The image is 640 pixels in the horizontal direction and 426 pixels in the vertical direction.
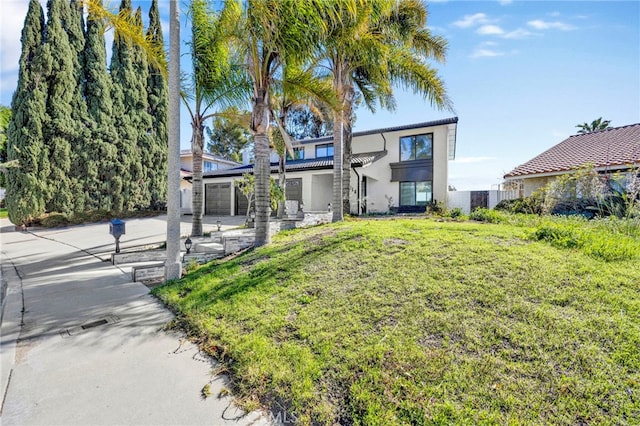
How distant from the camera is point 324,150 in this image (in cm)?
2266

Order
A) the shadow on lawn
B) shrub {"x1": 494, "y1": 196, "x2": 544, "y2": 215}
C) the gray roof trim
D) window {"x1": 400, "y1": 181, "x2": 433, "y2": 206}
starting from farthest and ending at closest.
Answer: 1. window {"x1": 400, "y1": 181, "x2": 433, "y2": 206}
2. the gray roof trim
3. shrub {"x1": 494, "y1": 196, "x2": 544, "y2": 215}
4. the shadow on lawn

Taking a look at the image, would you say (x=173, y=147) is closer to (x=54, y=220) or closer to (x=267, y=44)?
(x=267, y=44)

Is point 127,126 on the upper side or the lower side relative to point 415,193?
upper

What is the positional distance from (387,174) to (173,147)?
1567 centimetres

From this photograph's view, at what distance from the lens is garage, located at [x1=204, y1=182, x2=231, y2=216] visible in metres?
21.6

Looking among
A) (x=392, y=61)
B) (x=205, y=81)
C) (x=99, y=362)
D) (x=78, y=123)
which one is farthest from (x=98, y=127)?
(x=99, y=362)

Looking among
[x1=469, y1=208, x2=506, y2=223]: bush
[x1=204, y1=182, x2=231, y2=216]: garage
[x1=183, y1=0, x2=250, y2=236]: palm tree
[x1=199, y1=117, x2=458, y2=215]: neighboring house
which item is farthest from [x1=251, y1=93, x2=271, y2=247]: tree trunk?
[x1=204, y1=182, x2=231, y2=216]: garage

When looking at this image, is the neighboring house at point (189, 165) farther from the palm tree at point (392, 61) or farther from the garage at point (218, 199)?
the palm tree at point (392, 61)

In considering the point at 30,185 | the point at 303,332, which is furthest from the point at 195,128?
the point at 30,185

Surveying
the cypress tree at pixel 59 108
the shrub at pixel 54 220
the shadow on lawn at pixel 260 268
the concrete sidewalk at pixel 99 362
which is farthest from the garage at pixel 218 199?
the shadow on lawn at pixel 260 268

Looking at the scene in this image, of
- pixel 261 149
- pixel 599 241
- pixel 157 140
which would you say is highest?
pixel 157 140

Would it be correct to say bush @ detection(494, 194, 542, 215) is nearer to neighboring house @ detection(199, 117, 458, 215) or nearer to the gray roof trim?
neighboring house @ detection(199, 117, 458, 215)

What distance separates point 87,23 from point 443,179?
2444cm

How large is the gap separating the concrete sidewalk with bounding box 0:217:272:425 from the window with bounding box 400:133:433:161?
677 inches
